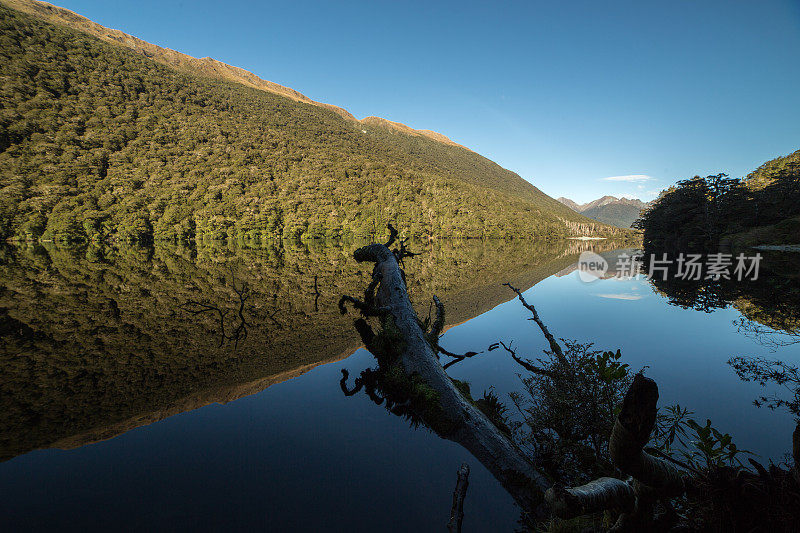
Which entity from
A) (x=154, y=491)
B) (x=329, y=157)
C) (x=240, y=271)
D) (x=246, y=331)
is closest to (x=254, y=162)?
(x=329, y=157)

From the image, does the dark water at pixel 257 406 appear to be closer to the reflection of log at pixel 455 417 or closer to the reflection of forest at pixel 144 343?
the reflection of forest at pixel 144 343

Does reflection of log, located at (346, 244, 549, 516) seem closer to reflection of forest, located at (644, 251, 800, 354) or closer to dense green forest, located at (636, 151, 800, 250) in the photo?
reflection of forest, located at (644, 251, 800, 354)

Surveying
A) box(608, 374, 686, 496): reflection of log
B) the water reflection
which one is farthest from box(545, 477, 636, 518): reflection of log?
the water reflection

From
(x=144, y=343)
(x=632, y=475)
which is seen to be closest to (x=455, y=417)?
(x=632, y=475)

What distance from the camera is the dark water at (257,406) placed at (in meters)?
5.50

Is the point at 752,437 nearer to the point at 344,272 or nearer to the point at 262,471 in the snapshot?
the point at 262,471

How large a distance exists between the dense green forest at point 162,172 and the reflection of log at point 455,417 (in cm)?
9014

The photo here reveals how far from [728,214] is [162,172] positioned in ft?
491

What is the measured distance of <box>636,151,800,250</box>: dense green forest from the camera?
143ft

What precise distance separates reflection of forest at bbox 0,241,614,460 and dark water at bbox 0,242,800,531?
8cm

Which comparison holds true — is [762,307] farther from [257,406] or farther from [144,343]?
[144,343]

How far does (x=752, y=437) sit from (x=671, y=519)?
660 cm

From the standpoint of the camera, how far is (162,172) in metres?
102

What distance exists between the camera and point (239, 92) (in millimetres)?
179625
